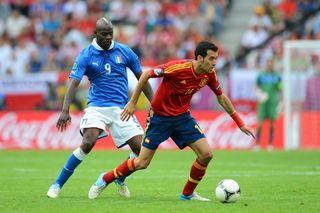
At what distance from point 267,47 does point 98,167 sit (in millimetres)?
11334

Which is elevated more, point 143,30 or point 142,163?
point 142,163

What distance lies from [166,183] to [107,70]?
2.80m

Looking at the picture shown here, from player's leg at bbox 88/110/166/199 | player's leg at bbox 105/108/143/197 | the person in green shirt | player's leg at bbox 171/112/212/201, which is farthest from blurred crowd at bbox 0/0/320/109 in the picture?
player's leg at bbox 171/112/212/201

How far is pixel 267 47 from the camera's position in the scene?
2777 centimetres

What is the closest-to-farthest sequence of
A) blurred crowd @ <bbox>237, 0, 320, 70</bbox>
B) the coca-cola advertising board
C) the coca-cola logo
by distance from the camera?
the coca-cola logo < the coca-cola advertising board < blurred crowd @ <bbox>237, 0, 320, 70</bbox>

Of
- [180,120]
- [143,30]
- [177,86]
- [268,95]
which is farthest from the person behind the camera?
[143,30]

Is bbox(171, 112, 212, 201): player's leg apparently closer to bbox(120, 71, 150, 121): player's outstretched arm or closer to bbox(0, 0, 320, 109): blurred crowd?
bbox(120, 71, 150, 121): player's outstretched arm

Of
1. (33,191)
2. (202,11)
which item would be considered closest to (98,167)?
(33,191)

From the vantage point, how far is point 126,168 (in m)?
11.5

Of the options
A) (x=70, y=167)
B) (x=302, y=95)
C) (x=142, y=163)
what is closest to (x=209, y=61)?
(x=142, y=163)

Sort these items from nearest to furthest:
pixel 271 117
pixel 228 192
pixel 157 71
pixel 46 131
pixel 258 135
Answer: pixel 228 192 → pixel 157 71 → pixel 271 117 → pixel 258 135 → pixel 46 131

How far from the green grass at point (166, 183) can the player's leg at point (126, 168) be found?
214mm

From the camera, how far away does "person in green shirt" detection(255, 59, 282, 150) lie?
77.8 feet

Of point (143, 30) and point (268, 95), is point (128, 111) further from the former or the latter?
point (143, 30)
